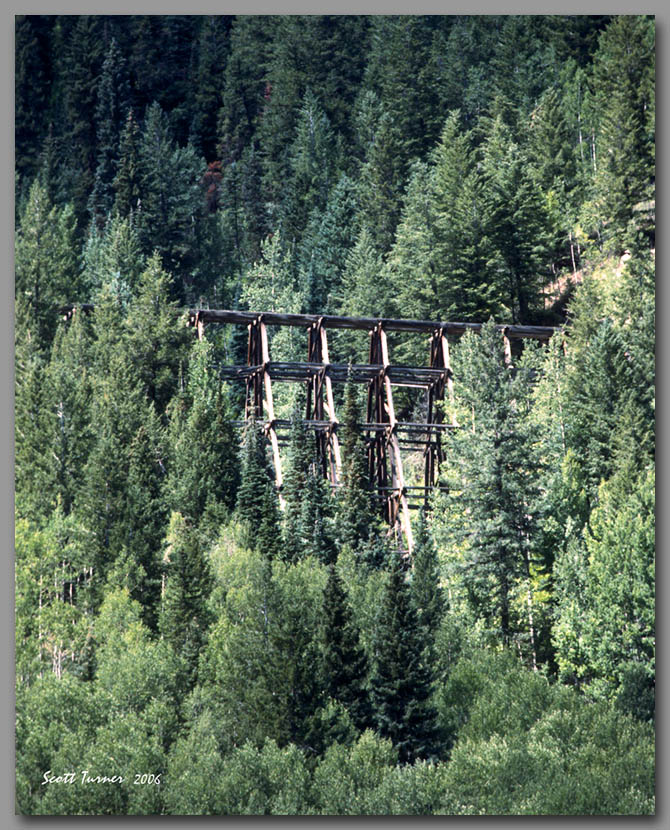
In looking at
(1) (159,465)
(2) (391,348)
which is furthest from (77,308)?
(2) (391,348)

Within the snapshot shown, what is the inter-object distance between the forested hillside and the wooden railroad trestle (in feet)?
4.33

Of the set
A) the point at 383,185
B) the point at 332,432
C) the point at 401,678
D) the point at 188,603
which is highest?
the point at 383,185

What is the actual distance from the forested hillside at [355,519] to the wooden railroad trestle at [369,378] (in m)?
1.32

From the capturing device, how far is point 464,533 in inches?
1727

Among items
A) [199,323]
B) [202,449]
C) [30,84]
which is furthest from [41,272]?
[199,323]

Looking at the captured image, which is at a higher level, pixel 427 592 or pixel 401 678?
pixel 427 592

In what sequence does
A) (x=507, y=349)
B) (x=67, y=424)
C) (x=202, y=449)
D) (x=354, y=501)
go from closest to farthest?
(x=67, y=424) → (x=354, y=501) → (x=202, y=449) → (x=507, y=349)

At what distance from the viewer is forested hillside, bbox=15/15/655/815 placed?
3144 cm

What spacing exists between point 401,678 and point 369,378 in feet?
69.3

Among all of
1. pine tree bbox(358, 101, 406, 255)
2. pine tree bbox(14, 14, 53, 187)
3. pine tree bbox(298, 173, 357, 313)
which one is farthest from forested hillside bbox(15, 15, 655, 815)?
pine tree bbox(358, 101, 406, 255)

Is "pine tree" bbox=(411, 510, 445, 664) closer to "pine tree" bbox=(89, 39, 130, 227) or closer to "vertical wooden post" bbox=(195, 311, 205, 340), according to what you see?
"vertical wooden post" bbox=(195, 311, 205, 340)

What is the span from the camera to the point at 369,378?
180 ft

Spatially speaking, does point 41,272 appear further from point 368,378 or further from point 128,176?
point 128,176

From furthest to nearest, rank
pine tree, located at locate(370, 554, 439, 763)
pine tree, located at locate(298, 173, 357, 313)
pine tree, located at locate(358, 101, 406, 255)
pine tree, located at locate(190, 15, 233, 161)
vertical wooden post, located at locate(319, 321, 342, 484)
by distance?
pine tree, located at locate(190, 15, 233, 161)
pine tree, located at locate(358, 101, 406, 255)
pine tree, located at locate(298, 173, 357, 313)
vertical wooden post, located at locate(319, 321, 342, 484)
pine tree, located at locate(370, 554, 439, 763)
